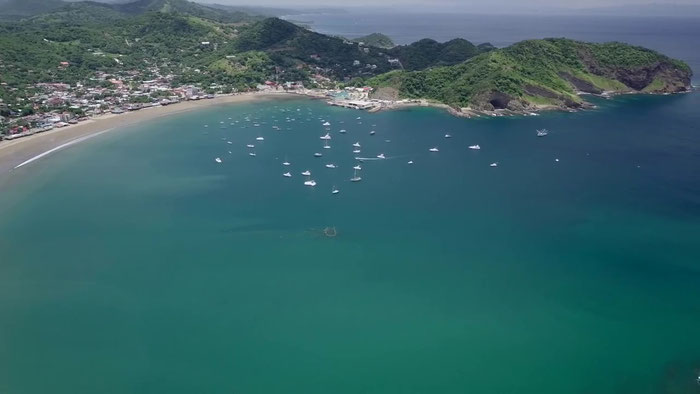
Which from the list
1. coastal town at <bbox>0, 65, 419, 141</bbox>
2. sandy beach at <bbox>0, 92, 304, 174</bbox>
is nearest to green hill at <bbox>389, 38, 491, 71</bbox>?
coastal town at <bbox>0, 65, 419, 141</bbox>

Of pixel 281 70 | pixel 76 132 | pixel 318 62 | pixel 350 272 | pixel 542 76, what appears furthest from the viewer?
pixel 318 62

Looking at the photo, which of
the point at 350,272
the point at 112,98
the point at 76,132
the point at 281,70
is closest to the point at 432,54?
the point at 281,70

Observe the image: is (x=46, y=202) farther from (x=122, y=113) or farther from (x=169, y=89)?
(x=169, y=89)

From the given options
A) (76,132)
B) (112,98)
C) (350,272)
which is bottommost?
(350,272)

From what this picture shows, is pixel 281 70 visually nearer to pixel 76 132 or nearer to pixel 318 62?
pixel 318 62

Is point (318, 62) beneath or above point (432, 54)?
beneath

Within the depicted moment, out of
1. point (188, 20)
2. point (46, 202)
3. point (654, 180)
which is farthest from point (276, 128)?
point (188, 20)
